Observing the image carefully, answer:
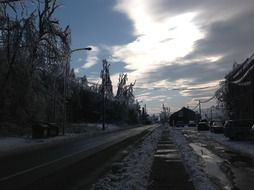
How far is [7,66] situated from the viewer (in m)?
43.7

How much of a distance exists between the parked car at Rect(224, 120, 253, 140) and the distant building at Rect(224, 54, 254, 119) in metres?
23.6

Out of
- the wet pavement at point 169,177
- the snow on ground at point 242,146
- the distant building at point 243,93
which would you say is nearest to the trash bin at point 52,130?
the snow on ground at point 242,146

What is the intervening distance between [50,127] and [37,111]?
4195 millimetres

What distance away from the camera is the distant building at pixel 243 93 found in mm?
66137

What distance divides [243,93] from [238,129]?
39018mm

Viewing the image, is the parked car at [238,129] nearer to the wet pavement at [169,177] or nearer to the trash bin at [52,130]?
the trash bin at [52,130]

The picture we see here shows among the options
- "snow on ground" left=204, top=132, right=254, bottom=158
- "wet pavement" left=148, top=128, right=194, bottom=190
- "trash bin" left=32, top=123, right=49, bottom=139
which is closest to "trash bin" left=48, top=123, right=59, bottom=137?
"trash bin" left=32, top=123, right=49, bottom=139

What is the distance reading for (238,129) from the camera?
37.4 metres

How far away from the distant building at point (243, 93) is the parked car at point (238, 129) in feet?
77.6

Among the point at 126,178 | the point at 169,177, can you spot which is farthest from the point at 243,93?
the point at 126,178

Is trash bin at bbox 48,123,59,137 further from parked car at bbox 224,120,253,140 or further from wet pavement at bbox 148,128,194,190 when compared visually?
wet pavement at bbox 148,128,194,190

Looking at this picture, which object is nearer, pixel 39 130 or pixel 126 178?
pixel 126 178

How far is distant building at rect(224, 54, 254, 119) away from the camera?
6614 centimetres

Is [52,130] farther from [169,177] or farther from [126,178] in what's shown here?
[126,178]
